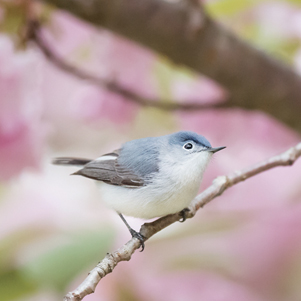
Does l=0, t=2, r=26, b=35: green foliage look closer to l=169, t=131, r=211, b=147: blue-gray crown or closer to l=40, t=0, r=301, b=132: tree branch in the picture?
l=40, t=0, r=301, b=132: tree branch

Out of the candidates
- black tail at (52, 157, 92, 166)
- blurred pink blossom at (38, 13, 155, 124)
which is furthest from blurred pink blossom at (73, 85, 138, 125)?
black tail at (52, 157, 92, 166)

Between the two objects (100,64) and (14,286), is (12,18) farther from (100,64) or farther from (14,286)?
A: (14,286)

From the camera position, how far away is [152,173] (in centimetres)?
34

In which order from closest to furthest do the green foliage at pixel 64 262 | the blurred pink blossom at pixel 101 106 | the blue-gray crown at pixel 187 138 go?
the blue-gray crown at pixel 187 138 → the green foliage at pixel 64 262 → the blurred pink blossom at pixel 101 106

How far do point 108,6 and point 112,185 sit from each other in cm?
18

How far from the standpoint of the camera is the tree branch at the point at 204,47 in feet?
1.42

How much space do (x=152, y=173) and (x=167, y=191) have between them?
0.08 ft

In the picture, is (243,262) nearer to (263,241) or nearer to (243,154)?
(263,241)

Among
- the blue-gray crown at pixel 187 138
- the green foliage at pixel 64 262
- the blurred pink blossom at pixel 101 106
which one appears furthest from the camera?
the blurred pink blossom at pixel 101 106

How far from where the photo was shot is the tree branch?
43cm

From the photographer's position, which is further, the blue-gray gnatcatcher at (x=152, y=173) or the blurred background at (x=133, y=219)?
the blurred background at (x=133, y=219)

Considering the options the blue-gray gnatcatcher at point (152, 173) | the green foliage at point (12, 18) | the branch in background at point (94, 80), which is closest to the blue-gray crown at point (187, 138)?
the blue-gray gnatcatcher at point (152, 173)

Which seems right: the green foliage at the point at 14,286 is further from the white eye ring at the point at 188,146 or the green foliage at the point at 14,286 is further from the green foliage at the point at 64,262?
the white eye ring at the point at 188,146

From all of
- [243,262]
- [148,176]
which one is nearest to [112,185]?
[148,176]
